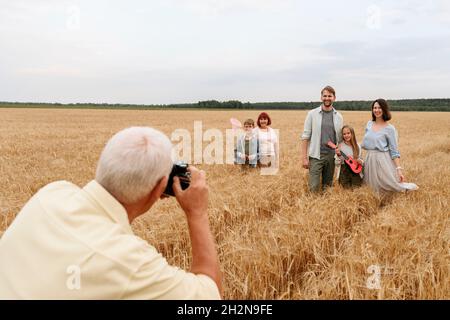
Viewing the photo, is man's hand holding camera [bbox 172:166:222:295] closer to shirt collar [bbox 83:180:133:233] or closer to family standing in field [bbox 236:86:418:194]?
shirt collar [bbox 83:180:133:233]

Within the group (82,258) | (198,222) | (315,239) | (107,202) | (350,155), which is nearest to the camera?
(82,258)

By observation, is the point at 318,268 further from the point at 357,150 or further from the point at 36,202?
the point at 357,150

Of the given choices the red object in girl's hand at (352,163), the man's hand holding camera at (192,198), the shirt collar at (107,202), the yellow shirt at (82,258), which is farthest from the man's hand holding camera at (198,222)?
the red object in girl's hand at (352,163)

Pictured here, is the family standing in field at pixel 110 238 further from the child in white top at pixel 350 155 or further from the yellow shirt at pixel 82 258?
the child in white top at pixel 350 155

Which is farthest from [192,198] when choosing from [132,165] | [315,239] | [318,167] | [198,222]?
[318,167]

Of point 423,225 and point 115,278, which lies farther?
point 423,225

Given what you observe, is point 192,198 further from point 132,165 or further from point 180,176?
point 132,165

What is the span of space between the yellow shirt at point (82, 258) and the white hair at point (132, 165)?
6 cm

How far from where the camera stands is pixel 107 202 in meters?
1.59

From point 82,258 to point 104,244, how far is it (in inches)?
3.4

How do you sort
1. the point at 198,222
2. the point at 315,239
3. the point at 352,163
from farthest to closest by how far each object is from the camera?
→ the point at 352,163
the point at 315,239
the point at 198,222
